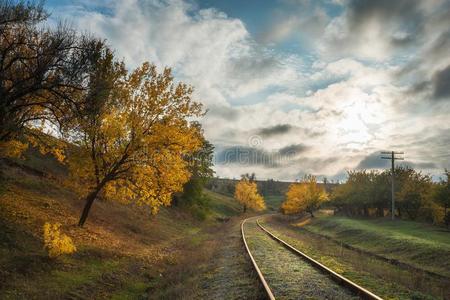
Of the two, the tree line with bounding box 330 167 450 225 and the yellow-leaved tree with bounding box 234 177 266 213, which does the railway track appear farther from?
the yellow-leaved tree with bounding box 234 177 266 213

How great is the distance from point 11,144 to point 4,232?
6047 mm

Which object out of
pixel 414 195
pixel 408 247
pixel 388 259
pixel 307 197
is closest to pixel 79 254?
pixel 388 259

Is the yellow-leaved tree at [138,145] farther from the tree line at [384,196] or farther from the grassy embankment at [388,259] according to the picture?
the tree line at [384,196]

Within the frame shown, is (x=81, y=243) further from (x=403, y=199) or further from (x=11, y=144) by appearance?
(x=403, y=199)

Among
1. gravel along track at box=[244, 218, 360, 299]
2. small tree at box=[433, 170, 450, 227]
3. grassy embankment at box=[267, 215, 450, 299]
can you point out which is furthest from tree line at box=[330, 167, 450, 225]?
gravel along track at box=[244, 218, 360, 299]

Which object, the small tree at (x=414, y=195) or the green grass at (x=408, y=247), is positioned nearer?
the green grass at (x=408, y=247)

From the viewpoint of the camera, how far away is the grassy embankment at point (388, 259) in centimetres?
1261

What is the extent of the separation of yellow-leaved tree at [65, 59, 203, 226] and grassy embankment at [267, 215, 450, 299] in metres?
9.32

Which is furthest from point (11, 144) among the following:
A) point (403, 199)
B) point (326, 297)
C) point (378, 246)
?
point (403, 199)

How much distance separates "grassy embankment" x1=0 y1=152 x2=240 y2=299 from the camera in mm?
11586

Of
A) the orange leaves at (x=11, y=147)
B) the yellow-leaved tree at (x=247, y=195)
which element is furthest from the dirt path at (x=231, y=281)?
the yellow-leaved tree at (x=247, y=195)

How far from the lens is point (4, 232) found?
558 inches

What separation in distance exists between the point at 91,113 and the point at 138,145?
3.89 meters

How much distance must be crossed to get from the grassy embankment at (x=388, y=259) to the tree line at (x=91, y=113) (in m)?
9.98
